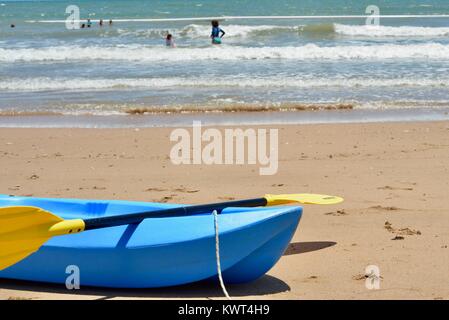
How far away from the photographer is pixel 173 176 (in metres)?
7.40

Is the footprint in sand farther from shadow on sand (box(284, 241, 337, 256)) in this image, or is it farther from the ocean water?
the ocean water

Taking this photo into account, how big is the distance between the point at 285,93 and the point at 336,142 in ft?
14.3

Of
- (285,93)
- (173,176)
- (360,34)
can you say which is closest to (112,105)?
(285,93)

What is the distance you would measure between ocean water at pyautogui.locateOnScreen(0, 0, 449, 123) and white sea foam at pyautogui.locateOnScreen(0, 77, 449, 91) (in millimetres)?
19

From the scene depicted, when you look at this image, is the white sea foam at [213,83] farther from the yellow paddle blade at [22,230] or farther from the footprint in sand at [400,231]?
the yellow paddle blade at [22,230]

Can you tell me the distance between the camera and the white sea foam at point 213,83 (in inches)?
549

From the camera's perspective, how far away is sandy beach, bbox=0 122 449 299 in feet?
14.7

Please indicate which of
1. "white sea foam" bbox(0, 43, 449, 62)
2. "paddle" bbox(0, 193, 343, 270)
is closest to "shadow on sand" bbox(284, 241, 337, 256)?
"paddle" bbox(0, 193, 343, 270)

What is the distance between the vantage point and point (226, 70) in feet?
53.7

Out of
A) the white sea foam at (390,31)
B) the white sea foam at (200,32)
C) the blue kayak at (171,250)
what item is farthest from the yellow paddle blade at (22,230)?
the white sea foam at (390,31)

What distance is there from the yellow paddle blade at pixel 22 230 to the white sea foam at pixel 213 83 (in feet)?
32.7

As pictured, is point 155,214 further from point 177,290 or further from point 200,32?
point 200,32

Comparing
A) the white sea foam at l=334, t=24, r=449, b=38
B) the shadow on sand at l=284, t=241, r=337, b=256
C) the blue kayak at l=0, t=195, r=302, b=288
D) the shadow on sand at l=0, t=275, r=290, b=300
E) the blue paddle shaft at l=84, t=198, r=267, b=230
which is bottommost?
the shadow on sand at l=0, t=275, r=290, b=300

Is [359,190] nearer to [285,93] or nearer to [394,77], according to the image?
[285,93]
